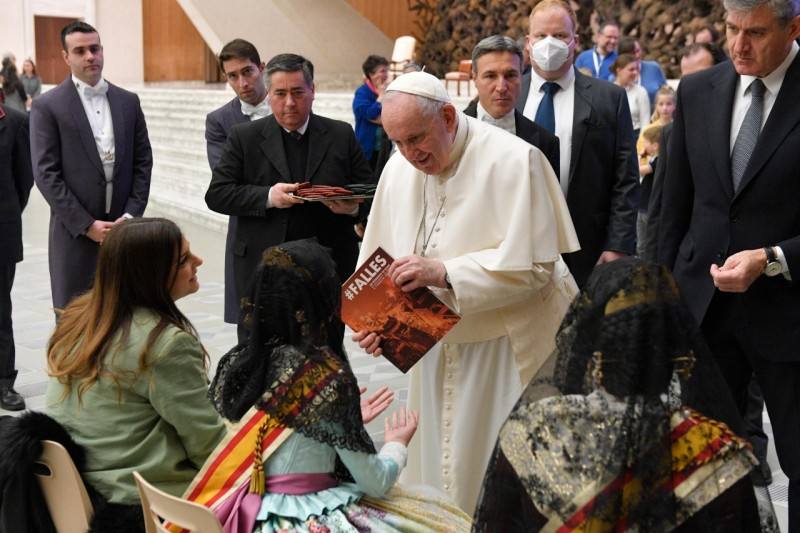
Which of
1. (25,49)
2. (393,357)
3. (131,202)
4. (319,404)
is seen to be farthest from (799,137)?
(25,49)

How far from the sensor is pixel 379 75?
331 inches

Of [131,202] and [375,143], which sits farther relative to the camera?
[375,143]

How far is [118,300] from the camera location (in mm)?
2500

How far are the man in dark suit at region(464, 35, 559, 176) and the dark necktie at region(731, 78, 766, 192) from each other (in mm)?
1023

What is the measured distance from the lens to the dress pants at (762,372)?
2.83 m

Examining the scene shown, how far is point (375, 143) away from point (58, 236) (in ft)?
12.4

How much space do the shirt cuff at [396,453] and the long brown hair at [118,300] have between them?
0.59 meters

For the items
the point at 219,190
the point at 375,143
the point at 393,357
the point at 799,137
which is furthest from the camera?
the point at 375,143

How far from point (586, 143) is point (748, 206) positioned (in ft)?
4.36

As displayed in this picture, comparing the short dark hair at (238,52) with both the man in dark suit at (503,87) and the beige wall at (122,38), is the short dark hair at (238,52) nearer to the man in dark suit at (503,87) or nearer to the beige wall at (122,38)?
the man in dark suit at (503,87)

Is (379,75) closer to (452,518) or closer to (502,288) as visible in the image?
(502,288)

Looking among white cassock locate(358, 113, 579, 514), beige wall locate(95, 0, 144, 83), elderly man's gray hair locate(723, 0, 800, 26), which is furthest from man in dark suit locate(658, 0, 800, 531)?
beige wall locate(95, 0, 144, 83)

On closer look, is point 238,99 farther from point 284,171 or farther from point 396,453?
point 396,453

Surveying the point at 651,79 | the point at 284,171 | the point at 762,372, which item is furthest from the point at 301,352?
the point at 651,79
